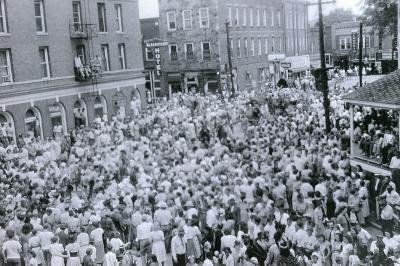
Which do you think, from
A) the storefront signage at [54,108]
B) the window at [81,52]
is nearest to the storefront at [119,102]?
the window at [81,52]

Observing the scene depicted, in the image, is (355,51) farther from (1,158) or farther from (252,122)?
(1,158)

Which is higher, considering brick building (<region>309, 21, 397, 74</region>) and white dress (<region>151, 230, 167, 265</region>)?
brick building (<region>309, 21, 397, 74</region>)

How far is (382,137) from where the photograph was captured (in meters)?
20.7

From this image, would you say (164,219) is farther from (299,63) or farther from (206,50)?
(299,63)

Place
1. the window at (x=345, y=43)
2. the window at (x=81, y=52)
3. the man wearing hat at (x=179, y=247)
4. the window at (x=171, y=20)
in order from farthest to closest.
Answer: the window at (x=345, y=43), the window at (x=171, y=20), the window at (x=81, y=52), the man wearing hat at (x=179, y=247)

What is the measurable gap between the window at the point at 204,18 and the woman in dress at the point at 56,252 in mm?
40094

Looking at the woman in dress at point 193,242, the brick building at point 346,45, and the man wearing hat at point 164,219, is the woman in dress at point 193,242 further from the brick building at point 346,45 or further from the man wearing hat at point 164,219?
the brick building at point 346,45

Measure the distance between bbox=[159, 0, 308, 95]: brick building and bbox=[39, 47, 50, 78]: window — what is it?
19655 millimetres

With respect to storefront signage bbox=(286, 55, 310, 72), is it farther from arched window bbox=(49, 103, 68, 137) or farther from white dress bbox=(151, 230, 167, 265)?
white dress bbox=(151, 230, 167, 265)

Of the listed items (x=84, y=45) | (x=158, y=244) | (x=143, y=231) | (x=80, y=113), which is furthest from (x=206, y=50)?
(x=158, y=244)

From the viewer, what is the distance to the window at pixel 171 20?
52.1 m

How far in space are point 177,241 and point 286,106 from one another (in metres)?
22.5

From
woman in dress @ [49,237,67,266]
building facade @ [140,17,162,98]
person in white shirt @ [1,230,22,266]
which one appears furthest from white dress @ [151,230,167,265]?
building facade @ [140,17,162,98]

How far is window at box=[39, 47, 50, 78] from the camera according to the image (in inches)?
1281
